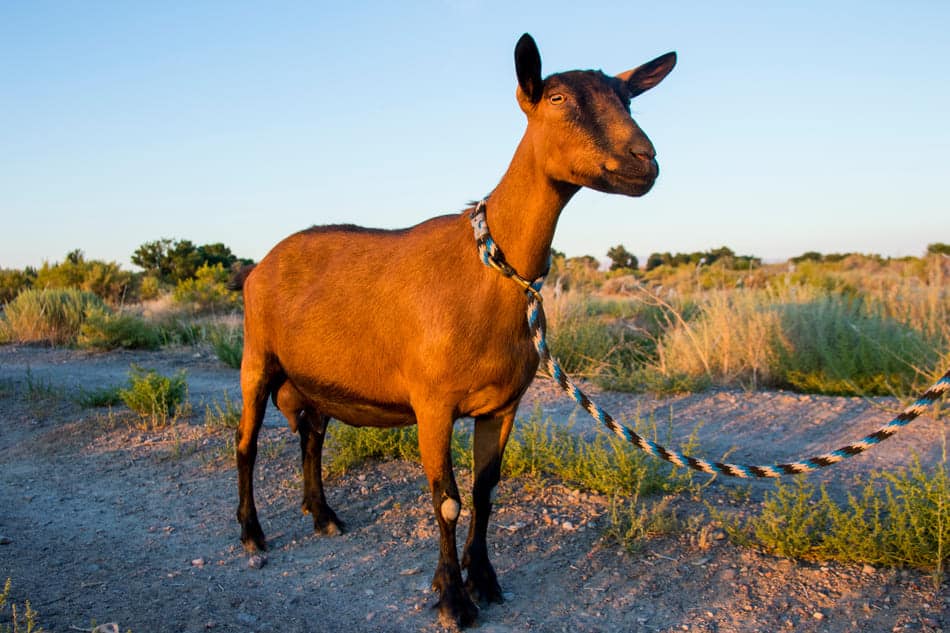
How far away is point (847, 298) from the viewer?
445 inches

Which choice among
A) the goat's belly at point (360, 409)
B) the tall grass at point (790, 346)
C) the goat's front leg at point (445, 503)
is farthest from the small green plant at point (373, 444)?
the tall grass at point (790, 346)

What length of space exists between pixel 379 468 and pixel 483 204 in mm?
3095

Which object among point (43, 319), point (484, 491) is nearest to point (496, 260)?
point (484, 491)

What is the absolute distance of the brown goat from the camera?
3285mm

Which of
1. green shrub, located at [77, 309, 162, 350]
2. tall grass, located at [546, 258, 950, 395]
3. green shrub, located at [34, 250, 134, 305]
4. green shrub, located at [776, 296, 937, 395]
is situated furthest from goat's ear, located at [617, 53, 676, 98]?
green shrub, located at [34, 250, 134, 305]

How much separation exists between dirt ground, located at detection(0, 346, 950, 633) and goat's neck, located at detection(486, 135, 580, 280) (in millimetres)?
1878

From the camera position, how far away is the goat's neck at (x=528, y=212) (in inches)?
138

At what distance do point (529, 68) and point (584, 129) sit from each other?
0.38m

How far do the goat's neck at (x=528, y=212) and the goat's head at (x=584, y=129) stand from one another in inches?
3.6

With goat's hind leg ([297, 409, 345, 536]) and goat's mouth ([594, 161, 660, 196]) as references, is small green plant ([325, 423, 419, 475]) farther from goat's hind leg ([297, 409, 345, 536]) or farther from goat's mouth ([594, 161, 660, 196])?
goat's mouth ([594, 161, 660, 196])

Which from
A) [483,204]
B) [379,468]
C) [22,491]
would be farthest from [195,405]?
[483,204]

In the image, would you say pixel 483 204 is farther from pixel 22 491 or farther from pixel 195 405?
pixel 195 405

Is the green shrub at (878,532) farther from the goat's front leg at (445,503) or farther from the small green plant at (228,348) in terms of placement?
the small green plant at (228,348)

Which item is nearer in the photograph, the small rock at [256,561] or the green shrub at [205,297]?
the small rock at [256,561]
